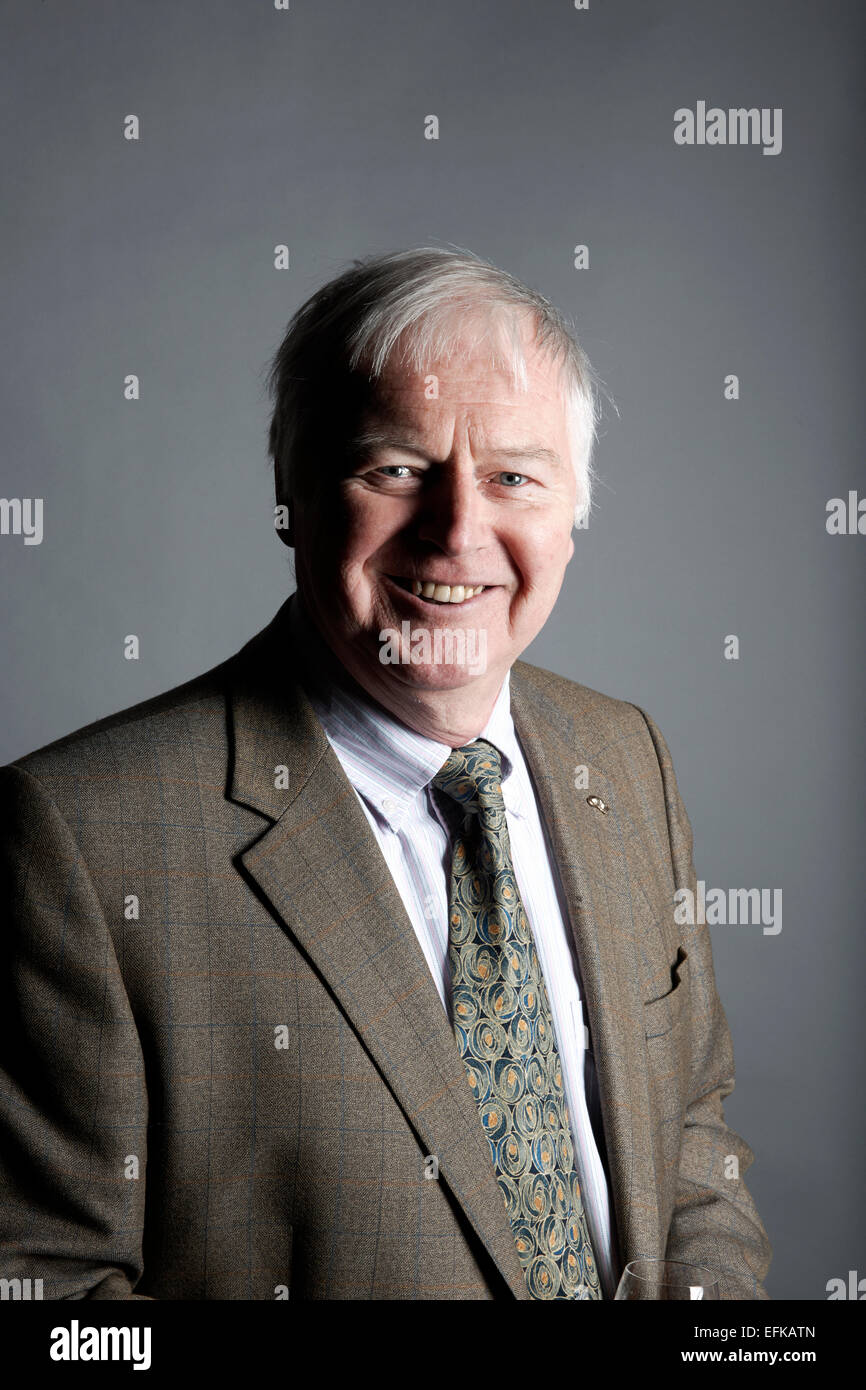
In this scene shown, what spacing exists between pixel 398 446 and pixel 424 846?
0.53 m

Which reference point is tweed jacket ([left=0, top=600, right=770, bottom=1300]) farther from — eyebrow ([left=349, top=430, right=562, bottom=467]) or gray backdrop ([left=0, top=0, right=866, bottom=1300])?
gray backdrop ([left=0, top=0, right=866, bottom=1300])

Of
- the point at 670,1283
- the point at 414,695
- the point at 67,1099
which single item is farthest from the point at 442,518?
the point at 670,1283

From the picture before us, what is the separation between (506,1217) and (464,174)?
235cm

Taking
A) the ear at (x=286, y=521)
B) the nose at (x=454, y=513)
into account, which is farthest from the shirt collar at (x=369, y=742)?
the nose at (x=454, y=513)

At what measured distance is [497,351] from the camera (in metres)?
1.64

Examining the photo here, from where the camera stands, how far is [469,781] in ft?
5.70

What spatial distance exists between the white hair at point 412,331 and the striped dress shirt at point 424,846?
294mm

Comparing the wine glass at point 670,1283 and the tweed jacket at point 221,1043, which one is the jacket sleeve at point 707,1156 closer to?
the tweed jacket at point 221,1043

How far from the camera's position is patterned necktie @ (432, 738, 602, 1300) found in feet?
5.30

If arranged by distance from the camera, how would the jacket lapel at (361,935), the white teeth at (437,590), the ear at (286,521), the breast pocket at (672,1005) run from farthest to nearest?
the breast pocket at (672,1005), the ear at (286,521), the white teeth at (437,590), the jacket lapel at (361,935)

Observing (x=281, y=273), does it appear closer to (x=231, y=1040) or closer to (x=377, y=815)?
(x=377, y=815)

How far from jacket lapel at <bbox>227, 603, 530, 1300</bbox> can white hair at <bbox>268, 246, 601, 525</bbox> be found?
42 cm

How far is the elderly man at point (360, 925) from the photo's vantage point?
150 centimetres

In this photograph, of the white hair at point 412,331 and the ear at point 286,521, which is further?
the ear at point 286,521
